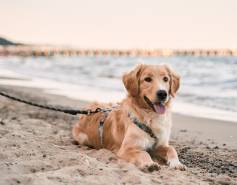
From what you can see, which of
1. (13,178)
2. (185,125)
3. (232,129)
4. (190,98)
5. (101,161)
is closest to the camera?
(13,178)

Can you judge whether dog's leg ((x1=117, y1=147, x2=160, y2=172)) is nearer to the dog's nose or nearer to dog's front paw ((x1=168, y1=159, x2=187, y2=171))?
dog's front paw ((x1=168, y1=159, x2=187, y2=171))

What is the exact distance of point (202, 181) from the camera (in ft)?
14.4

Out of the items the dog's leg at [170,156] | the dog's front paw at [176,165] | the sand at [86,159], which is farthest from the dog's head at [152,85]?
the sand at [86,159]

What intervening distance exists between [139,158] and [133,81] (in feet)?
2.82

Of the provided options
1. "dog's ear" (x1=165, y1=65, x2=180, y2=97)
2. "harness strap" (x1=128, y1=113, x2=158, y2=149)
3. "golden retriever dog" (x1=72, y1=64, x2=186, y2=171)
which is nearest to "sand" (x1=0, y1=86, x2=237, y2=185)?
"golden retriever dog" (x1=72, y1=64, x2=186, y2=171)

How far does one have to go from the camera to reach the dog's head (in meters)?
4.96

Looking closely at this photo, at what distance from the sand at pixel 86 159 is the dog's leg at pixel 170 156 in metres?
0.08

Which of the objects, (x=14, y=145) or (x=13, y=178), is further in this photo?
(x=14, y=145)

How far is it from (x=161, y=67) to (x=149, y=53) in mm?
94257

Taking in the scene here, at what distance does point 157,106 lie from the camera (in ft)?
16.6

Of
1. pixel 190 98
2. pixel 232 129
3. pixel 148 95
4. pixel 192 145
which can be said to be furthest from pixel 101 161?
pixel 190 98

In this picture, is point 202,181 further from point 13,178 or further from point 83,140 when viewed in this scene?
point 83,140

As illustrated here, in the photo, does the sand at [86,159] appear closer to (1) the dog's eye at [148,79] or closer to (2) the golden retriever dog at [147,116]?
(2) the golden retriever dog at [147,116]

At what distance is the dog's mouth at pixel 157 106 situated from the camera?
5061 mm
